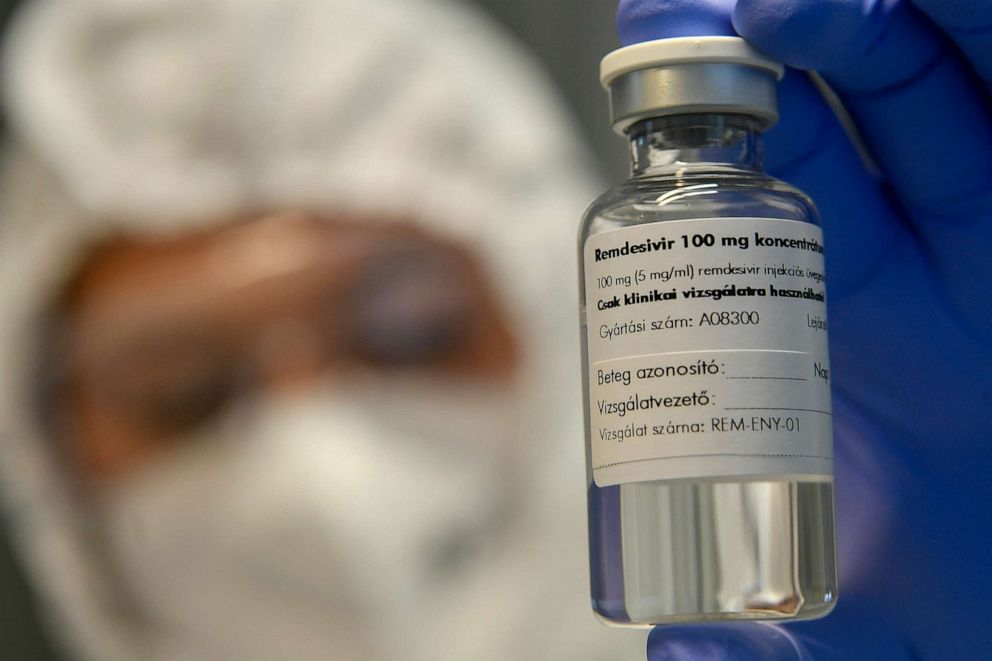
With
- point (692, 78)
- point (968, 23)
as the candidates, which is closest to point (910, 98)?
point (968, 23)

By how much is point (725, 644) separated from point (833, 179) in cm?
27

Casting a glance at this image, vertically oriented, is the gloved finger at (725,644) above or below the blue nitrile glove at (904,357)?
below

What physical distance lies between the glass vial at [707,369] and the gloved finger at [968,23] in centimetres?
9

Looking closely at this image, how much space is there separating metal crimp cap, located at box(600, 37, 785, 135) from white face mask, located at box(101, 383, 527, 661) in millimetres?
1032

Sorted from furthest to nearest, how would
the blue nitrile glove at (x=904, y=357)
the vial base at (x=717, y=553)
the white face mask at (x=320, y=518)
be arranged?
the white face mask at (x=320, y=518) → the blue nitrile glove at (x=904, y=357) → the vial base at (x=717, y=553)

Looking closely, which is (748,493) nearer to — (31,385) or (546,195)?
(546,195)

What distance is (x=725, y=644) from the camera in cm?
63

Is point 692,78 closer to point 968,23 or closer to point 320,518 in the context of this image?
point 968,23

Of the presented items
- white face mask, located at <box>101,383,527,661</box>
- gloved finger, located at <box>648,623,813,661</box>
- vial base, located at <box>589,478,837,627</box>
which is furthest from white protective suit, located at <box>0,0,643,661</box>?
vial base, located at <box>589,478,837,627</box>

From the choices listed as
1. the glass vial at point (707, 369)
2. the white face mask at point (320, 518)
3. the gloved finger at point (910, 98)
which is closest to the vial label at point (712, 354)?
the glass vial at point (707, 369)

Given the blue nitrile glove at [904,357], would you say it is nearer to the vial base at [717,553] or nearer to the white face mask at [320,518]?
the vial base at [717,553]

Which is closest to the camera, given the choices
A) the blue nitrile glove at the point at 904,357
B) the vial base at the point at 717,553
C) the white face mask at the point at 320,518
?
the vial base at the point at 717,553

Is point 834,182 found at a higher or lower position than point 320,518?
higher

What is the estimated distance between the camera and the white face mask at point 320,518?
149cm
